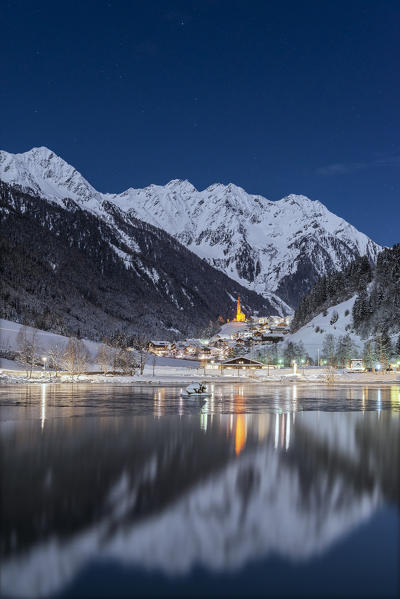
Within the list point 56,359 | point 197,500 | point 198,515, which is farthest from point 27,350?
point 198,515

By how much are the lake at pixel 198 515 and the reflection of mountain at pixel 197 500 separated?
5 centimetres

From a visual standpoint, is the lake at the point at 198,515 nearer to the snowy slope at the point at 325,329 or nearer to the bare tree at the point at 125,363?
the bare tree at the point at 125,363

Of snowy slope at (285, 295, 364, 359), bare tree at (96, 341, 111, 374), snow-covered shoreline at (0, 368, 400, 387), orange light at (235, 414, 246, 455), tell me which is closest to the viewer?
orange light at (235, 414, 246, 455)

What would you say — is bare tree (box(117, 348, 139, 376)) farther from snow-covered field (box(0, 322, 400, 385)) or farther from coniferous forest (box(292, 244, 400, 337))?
coniferous forest (box(292, 244, 400, 337))

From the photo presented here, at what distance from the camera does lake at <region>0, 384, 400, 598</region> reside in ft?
36.1

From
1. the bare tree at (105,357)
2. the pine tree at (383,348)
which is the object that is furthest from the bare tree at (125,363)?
the pine tree at (383,348)

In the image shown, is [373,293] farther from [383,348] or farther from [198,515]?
[198,515]

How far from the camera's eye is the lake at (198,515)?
11.0 m

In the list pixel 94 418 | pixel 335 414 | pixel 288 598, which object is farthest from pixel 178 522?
pixel 335 414

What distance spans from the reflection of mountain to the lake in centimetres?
5

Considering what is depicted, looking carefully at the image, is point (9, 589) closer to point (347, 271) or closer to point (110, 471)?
point (110, 471)

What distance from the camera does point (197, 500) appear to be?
643 inches

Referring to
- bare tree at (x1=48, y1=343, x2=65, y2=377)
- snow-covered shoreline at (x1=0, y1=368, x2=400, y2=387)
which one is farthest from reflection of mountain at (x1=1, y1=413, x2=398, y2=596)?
bare tree at (x1=48, y1=343, x2=65, y2=377)

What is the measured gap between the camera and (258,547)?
502 inches
